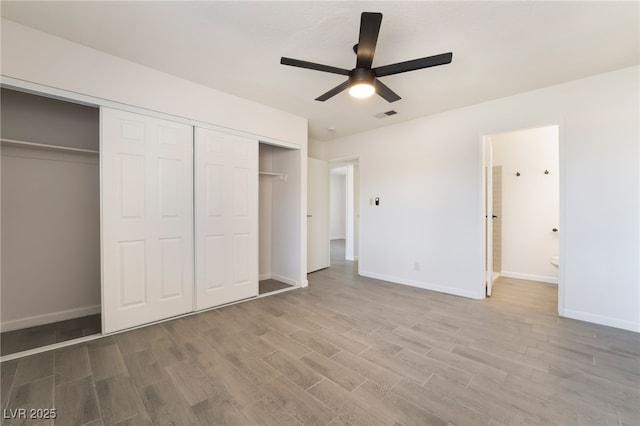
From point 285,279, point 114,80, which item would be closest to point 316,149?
point 285,279

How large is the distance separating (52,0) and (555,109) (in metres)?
4.82

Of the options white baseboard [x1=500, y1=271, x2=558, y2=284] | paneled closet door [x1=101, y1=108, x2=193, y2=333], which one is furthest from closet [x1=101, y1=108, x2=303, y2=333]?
white baseboard [x1=500, y1=271, x2=558, y2=284]

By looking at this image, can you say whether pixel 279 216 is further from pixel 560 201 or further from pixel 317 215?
pixel 560 201

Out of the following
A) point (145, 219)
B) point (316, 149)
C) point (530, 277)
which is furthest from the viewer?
point (316, 149)

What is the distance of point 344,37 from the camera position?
7.29 feet

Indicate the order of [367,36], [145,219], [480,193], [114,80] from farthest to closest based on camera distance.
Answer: [480,193]
[145,219]
[114,80]
[367,36]

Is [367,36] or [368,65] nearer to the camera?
[367,36]

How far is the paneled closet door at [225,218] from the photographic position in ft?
10.4

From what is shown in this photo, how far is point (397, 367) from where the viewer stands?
82.0 inches

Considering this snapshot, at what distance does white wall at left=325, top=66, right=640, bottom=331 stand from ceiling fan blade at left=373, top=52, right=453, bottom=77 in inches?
83.5

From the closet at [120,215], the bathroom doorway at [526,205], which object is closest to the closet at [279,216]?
the closet at [120,215]

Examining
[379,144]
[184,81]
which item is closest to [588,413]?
[379,144]

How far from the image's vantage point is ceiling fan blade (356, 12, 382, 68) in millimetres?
1618

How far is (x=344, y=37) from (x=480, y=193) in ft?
8.81
